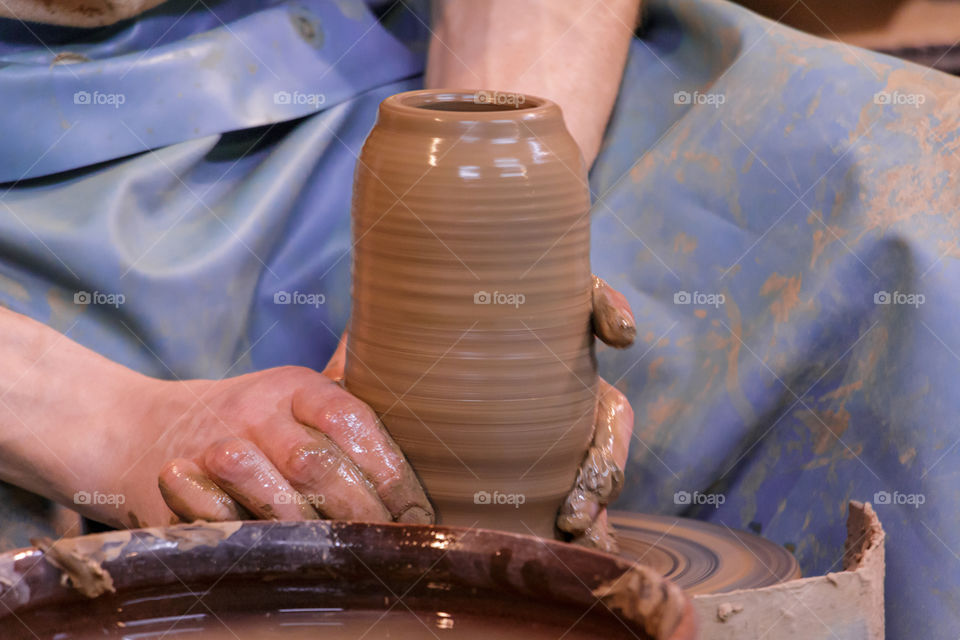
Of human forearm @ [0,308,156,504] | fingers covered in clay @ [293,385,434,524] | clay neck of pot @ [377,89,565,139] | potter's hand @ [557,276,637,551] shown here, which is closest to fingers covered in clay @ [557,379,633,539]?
potter's hand @ [557,276,637,551]

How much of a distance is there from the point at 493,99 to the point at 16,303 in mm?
539

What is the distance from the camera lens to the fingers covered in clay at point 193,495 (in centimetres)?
74

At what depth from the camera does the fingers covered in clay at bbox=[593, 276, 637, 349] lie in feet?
2.59

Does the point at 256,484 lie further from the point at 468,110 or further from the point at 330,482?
the point at 468,110

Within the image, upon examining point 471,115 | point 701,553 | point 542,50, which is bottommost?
point 701,553

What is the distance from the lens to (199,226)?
1116 mm

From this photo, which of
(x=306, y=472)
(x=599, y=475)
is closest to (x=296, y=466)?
(x=306, y=472)

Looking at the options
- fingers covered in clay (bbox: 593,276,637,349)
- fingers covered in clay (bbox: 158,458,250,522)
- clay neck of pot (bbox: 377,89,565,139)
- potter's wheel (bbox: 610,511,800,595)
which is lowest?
potter's wheel (bbox: 610,511,800,595)

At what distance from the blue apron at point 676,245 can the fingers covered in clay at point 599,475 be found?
0.23m

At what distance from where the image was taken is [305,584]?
542mm

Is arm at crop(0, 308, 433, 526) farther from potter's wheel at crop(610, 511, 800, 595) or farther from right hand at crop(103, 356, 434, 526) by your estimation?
potter's wheel at crop(610, 511, 800, 595)

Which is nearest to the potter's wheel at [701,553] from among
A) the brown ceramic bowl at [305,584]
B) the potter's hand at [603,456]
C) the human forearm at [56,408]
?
the potter's hand at [603,456]

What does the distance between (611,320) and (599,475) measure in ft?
0.42

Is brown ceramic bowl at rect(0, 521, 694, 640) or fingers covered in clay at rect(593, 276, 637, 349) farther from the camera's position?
fingers covered in clay at rect(593, 276, 637, 349)
